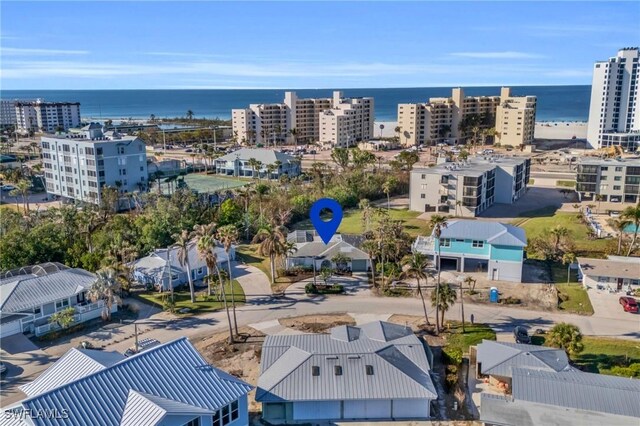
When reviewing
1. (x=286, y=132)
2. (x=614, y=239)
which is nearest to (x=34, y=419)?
(x=614, y=239)

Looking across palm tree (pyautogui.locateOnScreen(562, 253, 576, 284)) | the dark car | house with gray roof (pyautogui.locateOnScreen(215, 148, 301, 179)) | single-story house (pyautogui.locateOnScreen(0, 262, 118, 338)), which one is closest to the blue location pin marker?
the dark car

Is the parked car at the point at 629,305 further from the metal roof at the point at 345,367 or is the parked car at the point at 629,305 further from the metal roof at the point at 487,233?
the metal roof at the point at 345,367

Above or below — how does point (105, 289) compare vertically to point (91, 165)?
below

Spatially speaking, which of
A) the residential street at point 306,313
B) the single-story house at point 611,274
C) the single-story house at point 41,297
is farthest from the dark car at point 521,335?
the single-story house at point 41,297

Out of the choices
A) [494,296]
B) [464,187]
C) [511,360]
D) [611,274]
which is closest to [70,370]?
[511,360]

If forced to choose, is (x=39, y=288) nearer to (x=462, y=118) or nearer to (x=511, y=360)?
(x=511, y=360)
